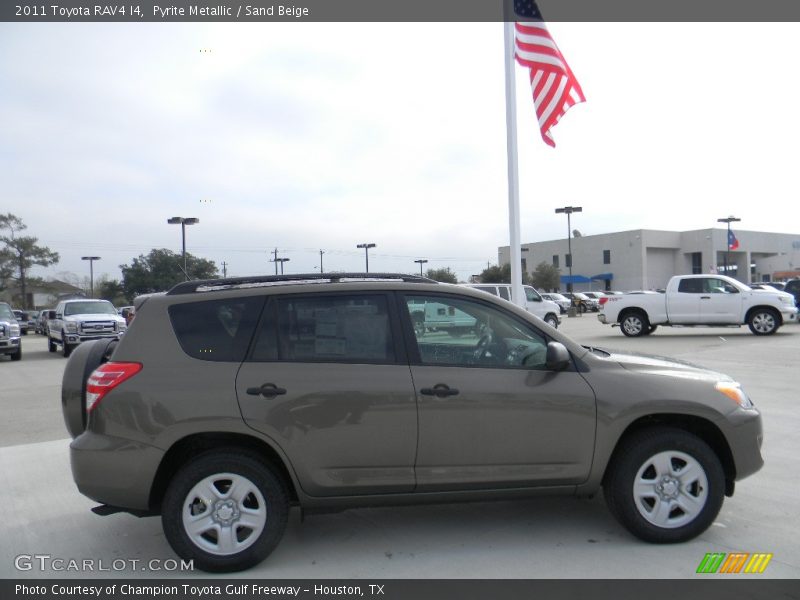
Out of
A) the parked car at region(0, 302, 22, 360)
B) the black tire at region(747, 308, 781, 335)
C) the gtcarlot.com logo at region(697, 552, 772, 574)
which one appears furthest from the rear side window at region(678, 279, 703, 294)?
the parked car at region(0, 302, 22, 360)

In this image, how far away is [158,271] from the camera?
31.2 meters

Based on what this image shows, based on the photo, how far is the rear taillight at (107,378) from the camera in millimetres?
3875

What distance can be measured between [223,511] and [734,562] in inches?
121

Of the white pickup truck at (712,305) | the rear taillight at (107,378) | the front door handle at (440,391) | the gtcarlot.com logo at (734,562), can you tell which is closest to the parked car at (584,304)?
the white pickup truck at (712,305)

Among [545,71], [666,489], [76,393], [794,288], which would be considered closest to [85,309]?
[545,71]

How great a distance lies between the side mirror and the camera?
397cm

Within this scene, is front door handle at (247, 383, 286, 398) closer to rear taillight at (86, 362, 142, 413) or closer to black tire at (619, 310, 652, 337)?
rear taillight at (86, 362, 142, 413)

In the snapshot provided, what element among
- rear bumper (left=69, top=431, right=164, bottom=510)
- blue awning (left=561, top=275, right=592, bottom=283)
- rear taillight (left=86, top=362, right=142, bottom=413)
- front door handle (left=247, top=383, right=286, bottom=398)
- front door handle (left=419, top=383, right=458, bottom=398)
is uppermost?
blue awning (left=561, top=275, right=592, bottom=283)

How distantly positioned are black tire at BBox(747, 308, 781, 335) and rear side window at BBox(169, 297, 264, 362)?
62.1 ft

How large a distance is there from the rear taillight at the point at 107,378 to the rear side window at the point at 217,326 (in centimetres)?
34

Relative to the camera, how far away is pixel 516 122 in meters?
10.3

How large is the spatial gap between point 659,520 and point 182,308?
3339 millimetres
